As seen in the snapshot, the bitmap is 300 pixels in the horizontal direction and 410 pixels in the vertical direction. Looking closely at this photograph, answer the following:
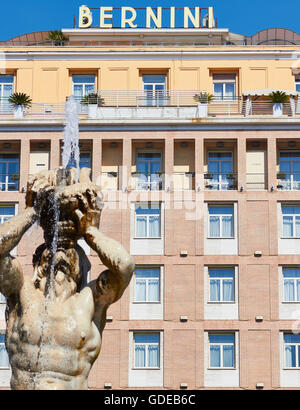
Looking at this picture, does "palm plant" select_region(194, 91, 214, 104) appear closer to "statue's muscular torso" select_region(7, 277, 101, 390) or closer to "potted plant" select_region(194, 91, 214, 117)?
"potted plant" select_region(194, 91, 214, 117)

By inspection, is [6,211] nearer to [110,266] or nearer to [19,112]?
[19,112]

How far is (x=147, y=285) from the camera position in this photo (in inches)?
1959

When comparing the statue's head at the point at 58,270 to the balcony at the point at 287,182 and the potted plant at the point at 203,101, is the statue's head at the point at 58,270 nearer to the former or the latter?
the balcony at the point at 287,182

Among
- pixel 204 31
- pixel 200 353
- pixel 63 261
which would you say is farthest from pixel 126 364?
pixel 63 261

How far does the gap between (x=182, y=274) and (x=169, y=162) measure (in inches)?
226

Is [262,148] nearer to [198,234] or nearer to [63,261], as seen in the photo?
[198,234]

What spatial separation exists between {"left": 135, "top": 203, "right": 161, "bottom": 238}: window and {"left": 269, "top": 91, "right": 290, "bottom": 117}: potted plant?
760 cm

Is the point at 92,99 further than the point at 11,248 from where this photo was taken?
Yes

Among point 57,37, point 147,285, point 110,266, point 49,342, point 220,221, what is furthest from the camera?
point 57,37

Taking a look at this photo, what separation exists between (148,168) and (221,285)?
23.9ft

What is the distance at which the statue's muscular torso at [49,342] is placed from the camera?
1138 cm

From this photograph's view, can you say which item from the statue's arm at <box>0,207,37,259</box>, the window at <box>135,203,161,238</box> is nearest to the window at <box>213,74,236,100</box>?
the window at <box>135,203,161,238</box>

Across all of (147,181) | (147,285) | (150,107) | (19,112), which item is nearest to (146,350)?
(147,285)

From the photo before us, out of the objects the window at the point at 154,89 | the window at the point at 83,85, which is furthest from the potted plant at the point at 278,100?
the window at the point at 83,85
